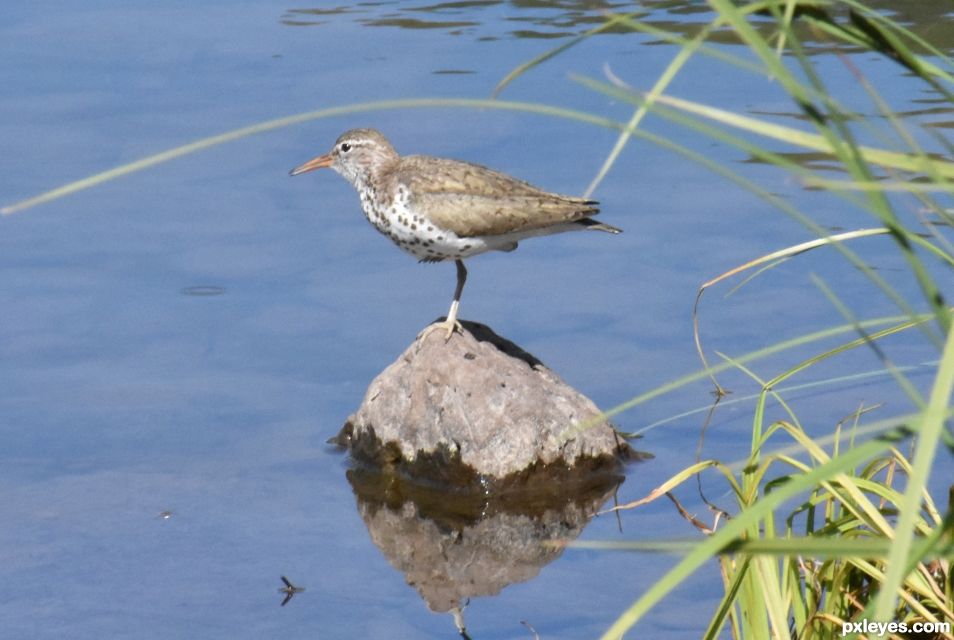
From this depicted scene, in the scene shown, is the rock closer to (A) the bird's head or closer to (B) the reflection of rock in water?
(B) the reflection of rock in water

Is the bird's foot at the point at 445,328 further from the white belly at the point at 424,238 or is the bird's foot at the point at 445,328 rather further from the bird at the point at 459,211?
the white belly at the point at 424,238

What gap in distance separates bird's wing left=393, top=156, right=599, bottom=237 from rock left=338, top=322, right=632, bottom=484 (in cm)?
52

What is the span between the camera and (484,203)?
6820 millimetres

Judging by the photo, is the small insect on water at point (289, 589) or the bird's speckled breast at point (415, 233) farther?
the bird's speckled breast at point (415, 233)

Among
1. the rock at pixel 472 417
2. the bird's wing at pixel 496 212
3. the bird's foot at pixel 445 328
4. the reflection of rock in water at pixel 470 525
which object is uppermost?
the bird's wing at pixel 496 212

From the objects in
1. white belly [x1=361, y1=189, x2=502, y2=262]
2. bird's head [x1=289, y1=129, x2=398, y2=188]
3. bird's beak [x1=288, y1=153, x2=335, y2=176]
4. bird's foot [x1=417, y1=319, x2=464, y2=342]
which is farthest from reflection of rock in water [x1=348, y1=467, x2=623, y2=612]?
bird's beak [x1=288, y1=153, x2=335, y2=176]

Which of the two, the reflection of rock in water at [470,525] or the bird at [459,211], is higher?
the bird at [459,211]

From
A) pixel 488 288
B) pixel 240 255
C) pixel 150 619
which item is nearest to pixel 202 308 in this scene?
pixel 240 255

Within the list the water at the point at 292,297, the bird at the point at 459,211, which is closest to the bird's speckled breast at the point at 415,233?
the bird at the point at 459,211

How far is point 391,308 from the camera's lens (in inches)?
316

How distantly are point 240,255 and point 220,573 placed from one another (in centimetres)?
328

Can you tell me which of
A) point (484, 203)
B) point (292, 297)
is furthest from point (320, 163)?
point (484, 203)

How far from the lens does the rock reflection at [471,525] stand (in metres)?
5.54

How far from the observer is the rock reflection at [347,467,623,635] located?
5.54 metres
